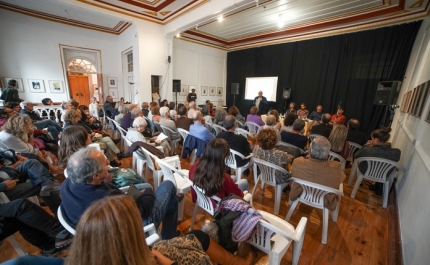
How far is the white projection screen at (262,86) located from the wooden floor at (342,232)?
5756mm

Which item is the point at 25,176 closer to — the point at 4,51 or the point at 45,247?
the point at 45,247

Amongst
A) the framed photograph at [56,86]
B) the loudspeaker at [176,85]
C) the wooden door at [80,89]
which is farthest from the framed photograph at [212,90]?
the framed photograph at [56,86]

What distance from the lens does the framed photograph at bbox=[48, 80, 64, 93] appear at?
668 cm

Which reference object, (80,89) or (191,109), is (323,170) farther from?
(80,89)

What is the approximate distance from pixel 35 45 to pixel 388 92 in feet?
35.0

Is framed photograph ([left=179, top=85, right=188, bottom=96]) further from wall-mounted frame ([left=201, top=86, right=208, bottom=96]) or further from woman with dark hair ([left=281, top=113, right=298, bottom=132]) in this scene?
woman with dark hair ([left=281, top=113, right=298, bottom=132])

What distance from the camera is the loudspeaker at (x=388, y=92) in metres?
3.87

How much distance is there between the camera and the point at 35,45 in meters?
6.20

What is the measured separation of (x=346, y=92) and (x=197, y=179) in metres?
6.52

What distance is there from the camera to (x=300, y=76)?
685cm

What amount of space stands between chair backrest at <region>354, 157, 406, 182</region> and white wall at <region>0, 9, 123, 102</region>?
942 cm

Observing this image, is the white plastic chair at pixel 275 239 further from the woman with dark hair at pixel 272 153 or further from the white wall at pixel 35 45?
the white wall at pixel 35 45

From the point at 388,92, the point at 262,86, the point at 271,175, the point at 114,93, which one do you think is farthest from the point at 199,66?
the point at 271,175

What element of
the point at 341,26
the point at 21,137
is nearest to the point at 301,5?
the point at 341,26
